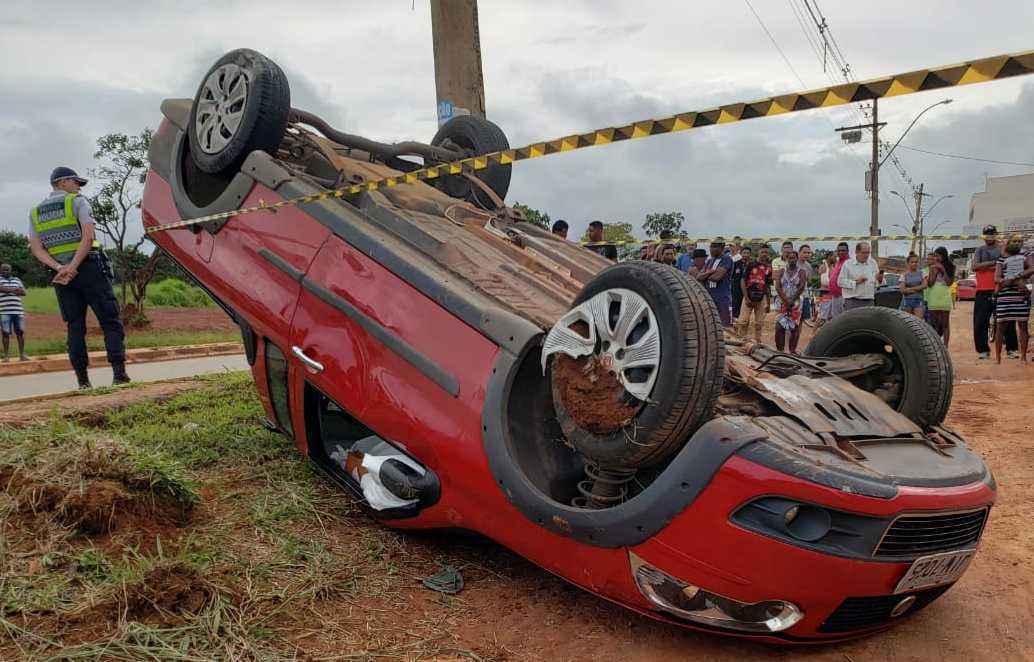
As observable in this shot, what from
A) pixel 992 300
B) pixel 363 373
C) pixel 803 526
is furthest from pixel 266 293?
pixel 992 300

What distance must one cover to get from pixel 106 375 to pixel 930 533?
26.8 ft

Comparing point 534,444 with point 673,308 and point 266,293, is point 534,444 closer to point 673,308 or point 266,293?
point 673,308

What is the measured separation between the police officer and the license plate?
17.7 ft

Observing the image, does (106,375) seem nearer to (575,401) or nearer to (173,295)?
(575,401)

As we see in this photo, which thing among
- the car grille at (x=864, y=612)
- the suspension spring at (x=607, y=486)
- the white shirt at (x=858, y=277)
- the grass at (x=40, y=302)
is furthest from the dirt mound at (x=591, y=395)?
the grass at (x=40, y=302)

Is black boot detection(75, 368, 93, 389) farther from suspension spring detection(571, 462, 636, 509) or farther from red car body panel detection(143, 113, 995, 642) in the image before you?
suspension spring detection(571, 462, 636, 509)

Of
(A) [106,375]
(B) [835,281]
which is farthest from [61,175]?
(B) [835,281]

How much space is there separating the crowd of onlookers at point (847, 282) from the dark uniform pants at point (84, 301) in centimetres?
442

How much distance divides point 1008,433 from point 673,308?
458cm

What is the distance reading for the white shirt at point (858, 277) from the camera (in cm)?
850

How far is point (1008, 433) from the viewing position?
18.3 ft

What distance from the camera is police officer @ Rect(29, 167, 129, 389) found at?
18.7 feet

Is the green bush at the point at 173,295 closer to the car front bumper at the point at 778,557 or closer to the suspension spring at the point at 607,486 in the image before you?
the suspension spring at the point at 607,486

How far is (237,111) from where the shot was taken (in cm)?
388
